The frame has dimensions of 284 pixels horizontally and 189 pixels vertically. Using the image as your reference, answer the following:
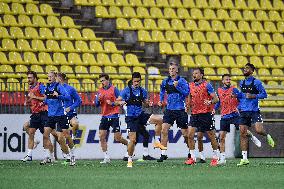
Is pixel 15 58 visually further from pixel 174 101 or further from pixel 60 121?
pixel 174 101

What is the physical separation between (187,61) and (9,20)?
22.2 ft

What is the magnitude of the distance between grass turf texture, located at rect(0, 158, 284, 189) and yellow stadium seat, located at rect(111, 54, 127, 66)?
11042 mm

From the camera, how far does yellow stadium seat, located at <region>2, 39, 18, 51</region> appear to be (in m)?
29.2

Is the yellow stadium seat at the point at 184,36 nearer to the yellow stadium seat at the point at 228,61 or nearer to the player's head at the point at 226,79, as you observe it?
the yellow stadium seat at the point at 228,61

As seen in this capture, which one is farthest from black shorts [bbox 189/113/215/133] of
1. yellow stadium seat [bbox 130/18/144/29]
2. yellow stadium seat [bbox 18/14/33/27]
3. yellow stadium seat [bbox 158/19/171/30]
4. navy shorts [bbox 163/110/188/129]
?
yellow stadium seat [bbox 158/19/171/30]

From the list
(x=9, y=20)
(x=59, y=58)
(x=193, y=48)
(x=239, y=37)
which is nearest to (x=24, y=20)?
(x=9, y=20)

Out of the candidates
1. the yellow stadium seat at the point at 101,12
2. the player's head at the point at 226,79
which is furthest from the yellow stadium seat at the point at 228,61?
the player's head at the point at 226,79

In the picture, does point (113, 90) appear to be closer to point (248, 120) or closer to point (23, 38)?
point (248, 120)

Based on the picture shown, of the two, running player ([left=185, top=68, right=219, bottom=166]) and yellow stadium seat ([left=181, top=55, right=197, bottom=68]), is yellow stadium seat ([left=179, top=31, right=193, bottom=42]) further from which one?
running player ([left=185, top=68, right=219, bottom=166])

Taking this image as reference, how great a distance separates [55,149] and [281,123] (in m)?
7.47

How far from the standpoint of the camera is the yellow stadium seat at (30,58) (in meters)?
28.9

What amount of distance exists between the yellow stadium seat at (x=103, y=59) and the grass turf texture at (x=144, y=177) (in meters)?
10.9

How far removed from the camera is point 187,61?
32500 millimetres

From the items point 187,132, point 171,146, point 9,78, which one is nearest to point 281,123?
point 171,146
